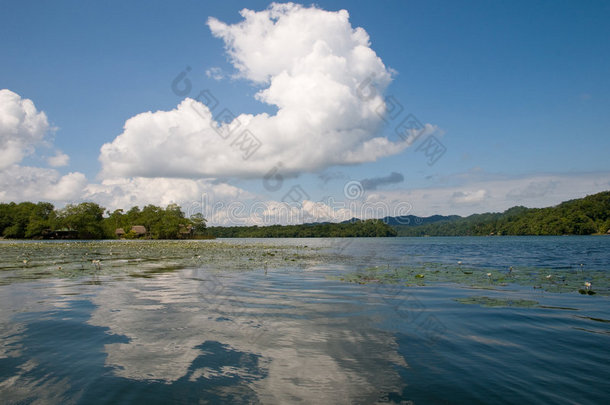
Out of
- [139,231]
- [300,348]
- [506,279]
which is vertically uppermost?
[139,231]

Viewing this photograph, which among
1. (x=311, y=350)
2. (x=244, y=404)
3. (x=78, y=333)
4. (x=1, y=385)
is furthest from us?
(x=78, y=333)

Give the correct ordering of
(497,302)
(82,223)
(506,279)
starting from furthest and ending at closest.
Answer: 1. (82,223)
2. (506,279)
3. (497,302)

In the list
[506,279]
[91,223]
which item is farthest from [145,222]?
[506,279]

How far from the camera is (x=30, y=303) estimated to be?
10.2m

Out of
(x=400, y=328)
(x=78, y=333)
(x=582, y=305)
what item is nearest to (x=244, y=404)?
(x=400, y=328)

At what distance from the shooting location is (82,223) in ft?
347

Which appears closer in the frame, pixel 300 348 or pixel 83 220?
pixel 300 348

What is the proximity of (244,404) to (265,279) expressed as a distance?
11.9 metres

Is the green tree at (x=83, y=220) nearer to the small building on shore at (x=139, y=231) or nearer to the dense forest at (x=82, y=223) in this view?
the dense forest at (x=82, y=223)

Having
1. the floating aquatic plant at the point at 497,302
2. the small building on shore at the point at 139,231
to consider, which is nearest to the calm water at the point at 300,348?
the floating aquatic plant at the point at 497,302

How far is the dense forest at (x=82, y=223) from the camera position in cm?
9919

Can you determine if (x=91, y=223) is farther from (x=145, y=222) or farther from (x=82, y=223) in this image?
(x=145, y=222)

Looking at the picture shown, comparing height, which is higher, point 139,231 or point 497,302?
point 139,231

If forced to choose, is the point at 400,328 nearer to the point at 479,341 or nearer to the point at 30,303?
the point at 479,341
